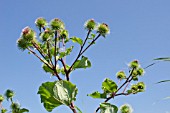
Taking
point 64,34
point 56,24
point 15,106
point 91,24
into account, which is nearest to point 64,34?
point 64,34

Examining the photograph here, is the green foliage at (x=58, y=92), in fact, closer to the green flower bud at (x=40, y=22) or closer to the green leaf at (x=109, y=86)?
the green leaf at (x=109, y=86)

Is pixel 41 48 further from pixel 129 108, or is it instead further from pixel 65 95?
pixel 129 108

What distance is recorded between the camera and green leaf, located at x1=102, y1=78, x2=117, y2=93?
110 inches

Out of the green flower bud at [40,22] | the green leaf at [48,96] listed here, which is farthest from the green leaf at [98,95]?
the green flower bud at [40,22]

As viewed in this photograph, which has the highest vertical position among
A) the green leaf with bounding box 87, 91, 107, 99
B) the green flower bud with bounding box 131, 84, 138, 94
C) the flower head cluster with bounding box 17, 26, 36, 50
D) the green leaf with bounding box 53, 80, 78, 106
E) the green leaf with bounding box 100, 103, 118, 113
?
the flower head cluster with bounding box 17, 26, 36, 50

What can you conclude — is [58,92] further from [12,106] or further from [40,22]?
[12,106]

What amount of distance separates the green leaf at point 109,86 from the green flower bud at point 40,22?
0.81 meters

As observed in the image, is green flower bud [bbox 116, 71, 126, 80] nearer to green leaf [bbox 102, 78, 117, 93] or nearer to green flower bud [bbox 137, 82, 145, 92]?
green flower bud [bbox 137, 82, 145, 92]

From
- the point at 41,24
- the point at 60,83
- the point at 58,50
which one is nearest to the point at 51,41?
the point at 58,50

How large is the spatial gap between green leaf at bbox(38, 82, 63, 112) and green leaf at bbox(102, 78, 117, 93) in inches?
19.3

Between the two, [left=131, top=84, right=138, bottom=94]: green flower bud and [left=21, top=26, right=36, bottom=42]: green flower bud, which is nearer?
[left=21, top=26, right=36, bottom=42]: green flower bud

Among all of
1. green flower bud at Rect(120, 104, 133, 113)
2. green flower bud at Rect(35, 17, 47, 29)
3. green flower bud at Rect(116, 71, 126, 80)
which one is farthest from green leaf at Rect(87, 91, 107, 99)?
green flower bud at Rect(35, 17, 47, 29)

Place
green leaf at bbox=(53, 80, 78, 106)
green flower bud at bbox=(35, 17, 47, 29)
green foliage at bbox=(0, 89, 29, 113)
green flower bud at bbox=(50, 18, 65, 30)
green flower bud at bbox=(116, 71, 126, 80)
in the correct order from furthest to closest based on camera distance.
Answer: green foliage at bbox=(0, 89, 29, 113) → green flower bud at bbox=(116, 71, 126, 80) → green flower bud at bbox=(35, 17, 47, 29) → green flower bud at bbox=(50, 18, 65, 30) → green leaf at bbox=(53, 80, 78, 106)

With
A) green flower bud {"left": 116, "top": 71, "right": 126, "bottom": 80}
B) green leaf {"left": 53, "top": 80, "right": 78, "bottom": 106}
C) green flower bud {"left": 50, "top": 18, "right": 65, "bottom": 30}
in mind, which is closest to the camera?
green leaf {"left": 53, "top": 80, "right": 78, "bottom": 106}
